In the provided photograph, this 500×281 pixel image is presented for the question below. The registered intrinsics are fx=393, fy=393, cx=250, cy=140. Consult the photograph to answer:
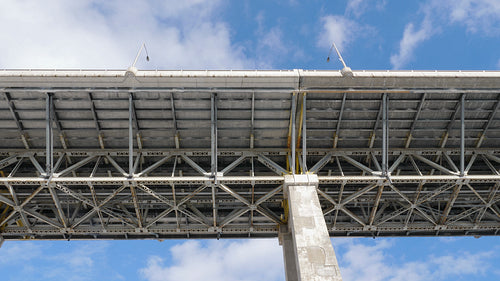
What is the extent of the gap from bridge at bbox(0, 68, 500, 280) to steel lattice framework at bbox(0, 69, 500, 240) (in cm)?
6

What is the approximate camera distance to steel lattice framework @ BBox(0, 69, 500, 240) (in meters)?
18.2

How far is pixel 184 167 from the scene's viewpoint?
21.9m

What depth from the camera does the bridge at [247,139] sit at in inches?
711

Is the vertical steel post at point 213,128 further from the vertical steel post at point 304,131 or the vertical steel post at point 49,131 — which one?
the vertical steel post at point 49,131

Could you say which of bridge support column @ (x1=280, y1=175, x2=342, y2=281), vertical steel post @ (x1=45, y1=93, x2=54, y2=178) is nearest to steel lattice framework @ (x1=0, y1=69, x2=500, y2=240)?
vertical steel post @ (x1=45, y1=93, x2=54, y2=178)

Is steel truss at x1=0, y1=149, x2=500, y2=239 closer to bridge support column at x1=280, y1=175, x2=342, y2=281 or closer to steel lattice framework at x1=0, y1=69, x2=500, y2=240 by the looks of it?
steel lattice framework at x1=0, y1=69, x2=500, y2=240

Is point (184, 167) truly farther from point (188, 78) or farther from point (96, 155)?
point (188, 78)

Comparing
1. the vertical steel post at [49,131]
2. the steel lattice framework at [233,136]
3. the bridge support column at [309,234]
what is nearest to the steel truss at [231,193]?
the steel lattice framework at [233,136]

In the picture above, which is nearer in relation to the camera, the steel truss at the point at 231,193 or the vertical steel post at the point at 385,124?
the vertical steel post at the point at 385,124

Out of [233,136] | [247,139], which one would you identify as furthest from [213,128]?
[247,139]

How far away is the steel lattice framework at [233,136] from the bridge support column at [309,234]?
1.11 m

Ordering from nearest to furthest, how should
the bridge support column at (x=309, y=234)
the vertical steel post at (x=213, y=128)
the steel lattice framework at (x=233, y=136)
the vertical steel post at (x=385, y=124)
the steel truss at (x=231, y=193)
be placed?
the bridge support column at (x=309, y=234) → the steel lattice framework at (x=233, y=136) → the vertical steel post at (x=213, y=128) → the vertical steel post at (x=385, y=124) → the steel truss at (x=231, y=193)

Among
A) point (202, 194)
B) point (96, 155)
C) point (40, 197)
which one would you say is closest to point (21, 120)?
point (96, 155)

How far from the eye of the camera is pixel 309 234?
1667 centimetres
